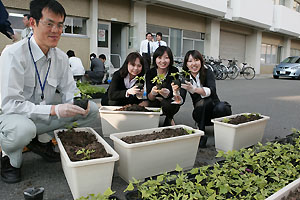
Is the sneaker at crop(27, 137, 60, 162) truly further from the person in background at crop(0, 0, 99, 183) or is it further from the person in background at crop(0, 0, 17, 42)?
the person in background at crop(0, 0, 17, 42)

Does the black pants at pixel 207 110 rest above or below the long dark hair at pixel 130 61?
below

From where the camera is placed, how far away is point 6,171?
197 cm

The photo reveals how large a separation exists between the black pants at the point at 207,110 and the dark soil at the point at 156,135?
66 centimetres

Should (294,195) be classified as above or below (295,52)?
below

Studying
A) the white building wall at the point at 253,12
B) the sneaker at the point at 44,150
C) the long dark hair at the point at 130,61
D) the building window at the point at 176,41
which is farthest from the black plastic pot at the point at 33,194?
the white building wall at the point at 253,12

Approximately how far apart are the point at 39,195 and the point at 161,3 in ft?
35.6

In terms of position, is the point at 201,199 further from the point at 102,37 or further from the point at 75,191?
the point at 102,37

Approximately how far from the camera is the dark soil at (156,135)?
6.75 feet

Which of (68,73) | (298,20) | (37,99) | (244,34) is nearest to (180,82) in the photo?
(68,73)

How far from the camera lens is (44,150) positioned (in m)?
2.31

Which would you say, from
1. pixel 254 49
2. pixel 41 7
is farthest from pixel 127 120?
pixel 254 49

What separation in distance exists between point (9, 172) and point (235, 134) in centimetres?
202

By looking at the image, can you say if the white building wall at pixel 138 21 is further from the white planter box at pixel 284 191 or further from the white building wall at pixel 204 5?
the white planter box at pixel 284 191

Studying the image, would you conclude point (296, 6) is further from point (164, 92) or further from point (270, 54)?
point (164, 92)
